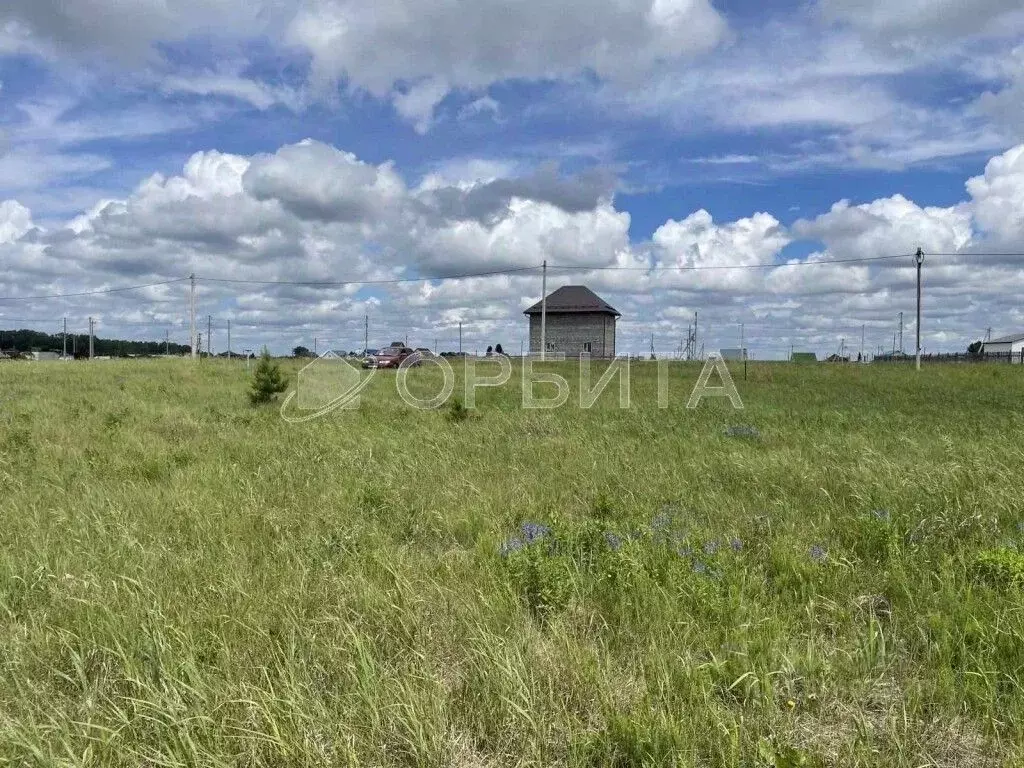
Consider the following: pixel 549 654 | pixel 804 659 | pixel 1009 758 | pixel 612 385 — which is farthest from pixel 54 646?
pixel 612 385

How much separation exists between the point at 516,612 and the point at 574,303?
5399cm

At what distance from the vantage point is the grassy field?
2.05m

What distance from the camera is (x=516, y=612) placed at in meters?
2.91

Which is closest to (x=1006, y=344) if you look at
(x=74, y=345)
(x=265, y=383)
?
(x=265, y=383)

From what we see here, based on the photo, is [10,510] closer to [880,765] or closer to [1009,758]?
[880,765]

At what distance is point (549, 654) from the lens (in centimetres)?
246

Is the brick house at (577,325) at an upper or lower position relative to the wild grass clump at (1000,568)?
upper

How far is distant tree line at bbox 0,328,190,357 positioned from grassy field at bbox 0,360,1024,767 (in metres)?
95.4

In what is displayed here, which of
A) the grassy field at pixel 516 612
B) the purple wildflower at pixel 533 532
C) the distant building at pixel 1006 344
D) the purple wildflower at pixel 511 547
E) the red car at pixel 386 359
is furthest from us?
the distant building at pixel 1006 344

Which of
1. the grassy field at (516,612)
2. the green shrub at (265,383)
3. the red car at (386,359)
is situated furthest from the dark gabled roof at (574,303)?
the grassy field at (516,612)

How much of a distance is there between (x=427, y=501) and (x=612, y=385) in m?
15.1

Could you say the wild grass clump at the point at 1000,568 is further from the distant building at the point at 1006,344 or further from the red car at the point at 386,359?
the distant building at the point at 1006,344

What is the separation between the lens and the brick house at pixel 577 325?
2131 inches

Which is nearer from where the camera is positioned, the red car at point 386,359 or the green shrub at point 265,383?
the green shrub at point 265,383
